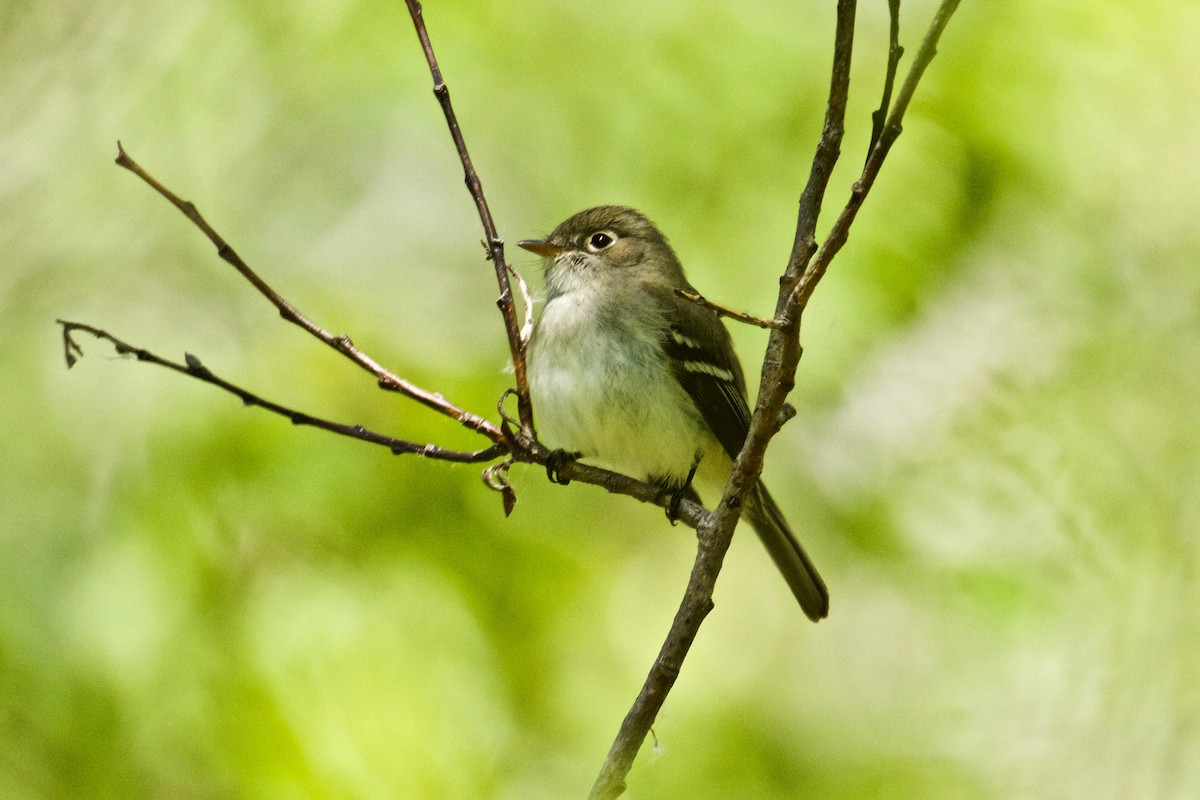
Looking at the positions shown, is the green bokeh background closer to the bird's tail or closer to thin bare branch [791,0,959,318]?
the bird's tail

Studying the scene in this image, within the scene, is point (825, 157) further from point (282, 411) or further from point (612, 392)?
point (612, 392)

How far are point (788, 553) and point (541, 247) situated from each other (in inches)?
64.9

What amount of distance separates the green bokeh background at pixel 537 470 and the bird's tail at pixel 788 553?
0.29 m

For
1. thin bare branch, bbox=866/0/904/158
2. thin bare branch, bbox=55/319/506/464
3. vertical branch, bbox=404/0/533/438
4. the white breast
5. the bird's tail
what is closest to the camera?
thin bare branch, bbox=866/0/904/158

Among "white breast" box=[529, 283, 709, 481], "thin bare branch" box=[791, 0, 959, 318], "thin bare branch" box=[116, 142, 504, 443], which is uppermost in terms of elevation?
"white breast" box=[529, 283, 709, 481]

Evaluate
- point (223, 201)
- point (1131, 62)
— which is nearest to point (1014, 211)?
point (1131, 62)

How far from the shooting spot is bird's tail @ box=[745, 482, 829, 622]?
Result: 184 inches

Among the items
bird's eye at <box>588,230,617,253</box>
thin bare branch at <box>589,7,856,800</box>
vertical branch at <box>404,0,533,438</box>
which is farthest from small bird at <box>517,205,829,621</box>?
thin bare branch at <box>589,7,856,800</box>

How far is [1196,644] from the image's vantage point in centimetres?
393

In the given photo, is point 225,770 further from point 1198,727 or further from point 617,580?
point 1198,727

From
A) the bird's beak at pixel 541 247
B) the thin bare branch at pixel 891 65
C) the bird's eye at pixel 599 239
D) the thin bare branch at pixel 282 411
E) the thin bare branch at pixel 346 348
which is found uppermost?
the bird's eye at pixel 599 239

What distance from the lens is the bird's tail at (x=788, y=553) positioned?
4684 millimetres

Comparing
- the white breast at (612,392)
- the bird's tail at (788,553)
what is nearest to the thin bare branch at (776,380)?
the white breast at (612,392)

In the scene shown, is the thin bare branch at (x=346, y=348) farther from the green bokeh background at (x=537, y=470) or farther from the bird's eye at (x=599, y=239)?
the bird's eye at (x=599, y=239)
